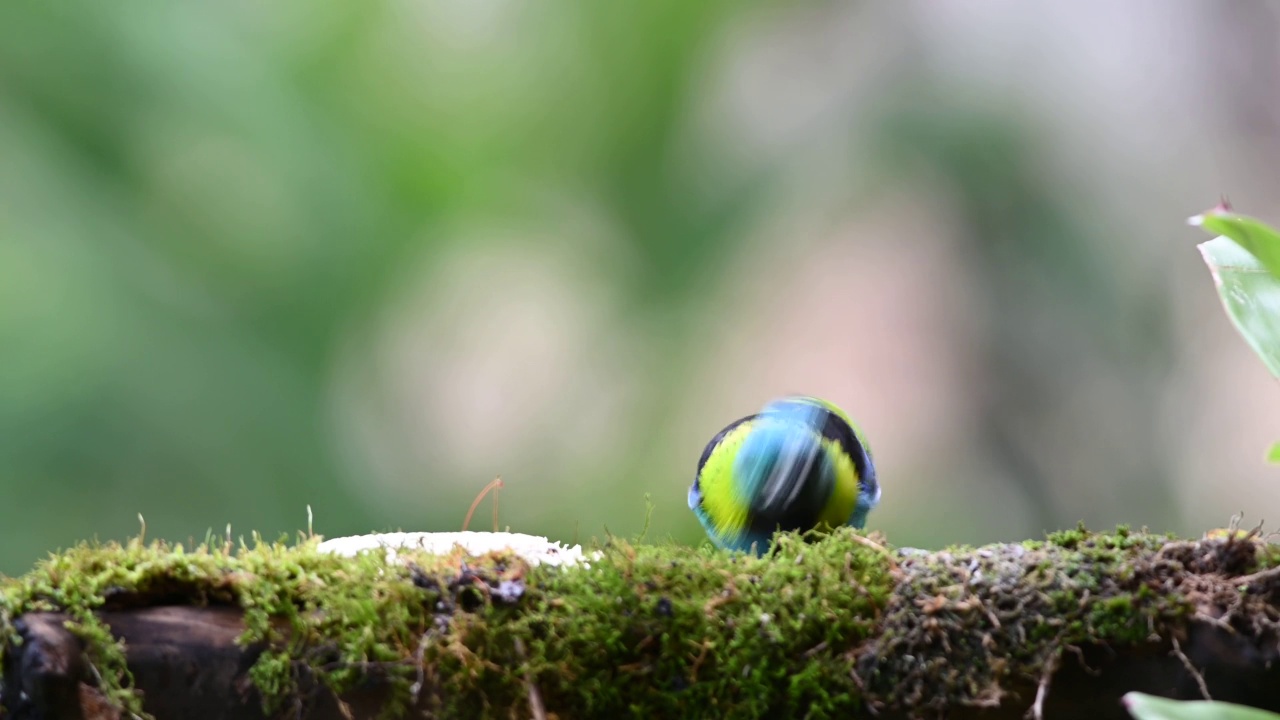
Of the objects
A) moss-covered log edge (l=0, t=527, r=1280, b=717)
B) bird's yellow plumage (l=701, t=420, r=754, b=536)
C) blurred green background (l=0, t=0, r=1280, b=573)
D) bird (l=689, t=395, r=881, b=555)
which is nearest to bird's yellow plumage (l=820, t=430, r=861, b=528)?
bird (l=689, t=395, r=881, b=555)

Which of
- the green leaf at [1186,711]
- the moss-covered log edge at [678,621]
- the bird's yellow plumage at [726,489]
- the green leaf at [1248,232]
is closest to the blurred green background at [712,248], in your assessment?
the bird's yellow plumage at [726,489]

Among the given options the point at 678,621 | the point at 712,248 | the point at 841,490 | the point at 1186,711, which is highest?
the point at 712,248

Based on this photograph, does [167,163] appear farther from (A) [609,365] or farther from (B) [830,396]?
(B) [830,396]

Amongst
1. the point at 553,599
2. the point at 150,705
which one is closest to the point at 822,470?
the point at 553,599

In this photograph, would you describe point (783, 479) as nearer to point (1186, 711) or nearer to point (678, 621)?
point (678, 621)

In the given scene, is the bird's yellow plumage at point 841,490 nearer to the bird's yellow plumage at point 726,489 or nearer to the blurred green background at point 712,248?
the bird's yellow plumage at point 726,489

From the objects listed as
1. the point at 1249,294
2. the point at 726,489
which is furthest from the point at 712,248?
the point at 1249,294
